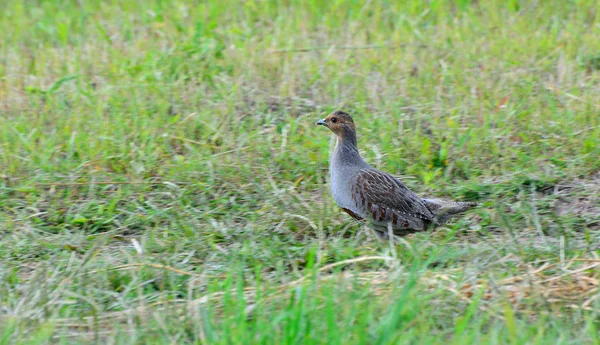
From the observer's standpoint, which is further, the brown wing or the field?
the brown wing

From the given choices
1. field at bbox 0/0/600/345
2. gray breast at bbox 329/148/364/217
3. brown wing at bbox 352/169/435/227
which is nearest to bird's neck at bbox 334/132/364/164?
gray breast at bbox 329/148/364/217

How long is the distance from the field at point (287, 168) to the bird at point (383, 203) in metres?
0.12

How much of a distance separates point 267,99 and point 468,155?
6.02 ft

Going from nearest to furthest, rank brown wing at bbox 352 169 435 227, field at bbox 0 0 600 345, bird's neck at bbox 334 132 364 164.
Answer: field at bbox 0 0 600 345 → brown wing at bbox 352 169 435 227 → bird's neck at bbox 334 132 364 164

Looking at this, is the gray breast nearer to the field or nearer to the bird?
the bird

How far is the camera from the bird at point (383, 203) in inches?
211

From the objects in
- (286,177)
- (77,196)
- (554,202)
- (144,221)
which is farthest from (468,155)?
(77,196)

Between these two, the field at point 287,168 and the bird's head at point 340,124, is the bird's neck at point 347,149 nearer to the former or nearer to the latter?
the bird's head at point 340,124

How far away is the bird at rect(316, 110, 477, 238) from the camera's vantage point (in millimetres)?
5348

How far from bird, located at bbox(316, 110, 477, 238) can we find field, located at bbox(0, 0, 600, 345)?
0.12m

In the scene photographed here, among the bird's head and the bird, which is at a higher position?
the bird's head

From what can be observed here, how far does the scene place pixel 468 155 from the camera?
6.49 metres

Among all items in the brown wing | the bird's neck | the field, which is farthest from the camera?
the bird's neck

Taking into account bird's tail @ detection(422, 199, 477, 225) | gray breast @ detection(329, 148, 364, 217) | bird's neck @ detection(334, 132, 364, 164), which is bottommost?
bird's tail @ detection(422, 199, 477, 225)
